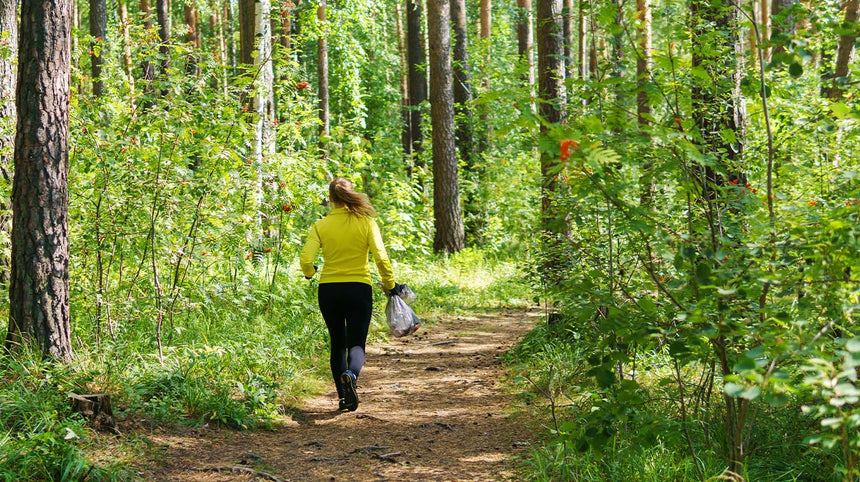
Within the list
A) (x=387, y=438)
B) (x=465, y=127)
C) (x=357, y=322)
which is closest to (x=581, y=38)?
(x=465, y=127)

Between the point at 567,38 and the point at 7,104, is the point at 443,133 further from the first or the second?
the point at 7,104

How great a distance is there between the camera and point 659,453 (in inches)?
159

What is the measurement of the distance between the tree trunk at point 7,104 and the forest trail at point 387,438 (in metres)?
2.71

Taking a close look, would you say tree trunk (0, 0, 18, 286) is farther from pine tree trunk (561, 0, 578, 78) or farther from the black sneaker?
pine tree trunk (561, 0, 578, 78)

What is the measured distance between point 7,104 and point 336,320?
366 centimetres

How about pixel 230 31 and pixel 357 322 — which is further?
pixel 230 31

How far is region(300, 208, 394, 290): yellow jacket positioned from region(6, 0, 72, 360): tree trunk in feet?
6.26

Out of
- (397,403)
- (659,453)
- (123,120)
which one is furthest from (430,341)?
(659,453)

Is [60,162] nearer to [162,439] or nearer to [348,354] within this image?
[162,439]

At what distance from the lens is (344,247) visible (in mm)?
5965

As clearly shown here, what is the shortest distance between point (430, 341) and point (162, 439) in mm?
4734

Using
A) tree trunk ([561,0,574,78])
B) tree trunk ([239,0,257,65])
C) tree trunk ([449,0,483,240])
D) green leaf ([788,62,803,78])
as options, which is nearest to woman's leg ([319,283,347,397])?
tree trunk ([561,0,574,78])

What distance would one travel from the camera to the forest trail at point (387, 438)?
4578 mm

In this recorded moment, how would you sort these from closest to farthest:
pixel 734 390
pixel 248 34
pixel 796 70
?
pixel 734 390, pixel 796 70, pixel 248 34
